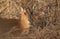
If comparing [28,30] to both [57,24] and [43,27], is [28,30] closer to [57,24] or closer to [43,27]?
[43,27]

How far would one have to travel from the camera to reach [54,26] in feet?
11.2

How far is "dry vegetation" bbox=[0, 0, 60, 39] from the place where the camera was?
3.20 metres

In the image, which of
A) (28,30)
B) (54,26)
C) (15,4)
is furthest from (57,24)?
(15,4)

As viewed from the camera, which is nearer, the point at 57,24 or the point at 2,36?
the point at 2,36

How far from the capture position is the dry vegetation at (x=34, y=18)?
10.5 ft

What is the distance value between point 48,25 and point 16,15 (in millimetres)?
573

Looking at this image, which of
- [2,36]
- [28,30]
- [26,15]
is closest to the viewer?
[2,36]

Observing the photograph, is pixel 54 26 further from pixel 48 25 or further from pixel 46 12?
pixel 46 12

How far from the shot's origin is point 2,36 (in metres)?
3.07

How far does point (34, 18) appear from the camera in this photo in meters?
3.52

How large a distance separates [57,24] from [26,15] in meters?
0.53

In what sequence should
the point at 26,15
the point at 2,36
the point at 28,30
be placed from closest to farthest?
the point at 2,36
the point at 28,30
the point at 26,15

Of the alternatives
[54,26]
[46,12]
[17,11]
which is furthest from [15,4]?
[54,26]

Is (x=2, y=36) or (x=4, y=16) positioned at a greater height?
(x=4, y=16)
